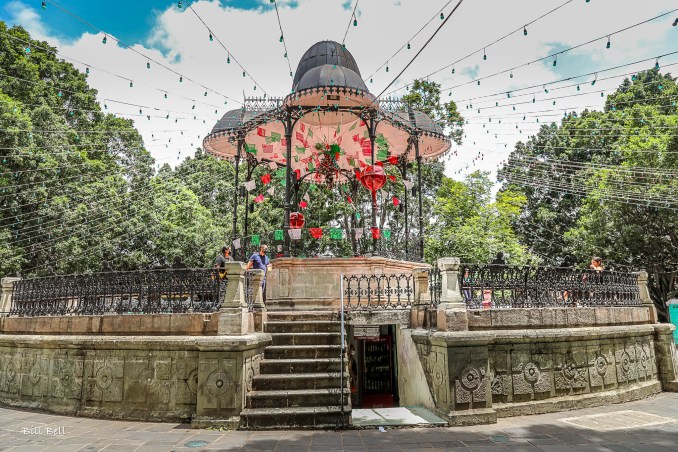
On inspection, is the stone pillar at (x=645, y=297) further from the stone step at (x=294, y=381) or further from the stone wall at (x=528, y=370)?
the stone step at (x=294, y=381)

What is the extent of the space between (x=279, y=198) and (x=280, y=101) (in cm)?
1653

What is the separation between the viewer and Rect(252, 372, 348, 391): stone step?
7309mm

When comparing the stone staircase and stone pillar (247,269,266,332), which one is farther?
stone pillar (247,269,266,332)

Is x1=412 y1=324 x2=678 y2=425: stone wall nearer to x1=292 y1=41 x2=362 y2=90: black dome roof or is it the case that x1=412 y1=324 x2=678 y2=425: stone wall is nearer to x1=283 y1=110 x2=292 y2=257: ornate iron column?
x1=283 y1=110 x2=292 y2=257: ornate iron column

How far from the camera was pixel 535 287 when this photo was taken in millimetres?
8344

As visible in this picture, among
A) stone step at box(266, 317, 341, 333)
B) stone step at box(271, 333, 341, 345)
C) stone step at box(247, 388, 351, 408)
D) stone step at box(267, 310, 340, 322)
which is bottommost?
stone step at box(247, 388, 351, 408)

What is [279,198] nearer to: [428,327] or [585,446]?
[428,327]

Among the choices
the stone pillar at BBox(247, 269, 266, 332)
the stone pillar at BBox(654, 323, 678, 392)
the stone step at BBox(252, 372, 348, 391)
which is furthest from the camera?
the stone pillar at BBox(654, 323, 678, 392)

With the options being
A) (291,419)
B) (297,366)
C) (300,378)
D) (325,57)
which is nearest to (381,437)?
(291,419)

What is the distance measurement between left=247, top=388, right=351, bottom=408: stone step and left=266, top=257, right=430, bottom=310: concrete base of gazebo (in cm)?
395

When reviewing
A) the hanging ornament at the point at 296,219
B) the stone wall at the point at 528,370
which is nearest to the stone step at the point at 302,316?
the stone wall at the point at 528,370

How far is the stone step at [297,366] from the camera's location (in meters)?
7.68

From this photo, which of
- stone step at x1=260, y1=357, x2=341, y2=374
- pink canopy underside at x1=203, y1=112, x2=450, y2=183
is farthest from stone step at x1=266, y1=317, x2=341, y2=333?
pink canopy underside at x1=203, y1=112, x2=450, y2=183

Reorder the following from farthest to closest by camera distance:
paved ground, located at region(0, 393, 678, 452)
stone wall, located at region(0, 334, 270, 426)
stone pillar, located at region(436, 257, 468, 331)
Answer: stone pillar, located at region(436, 257, 468, 331), stone wall, located at region(0, 334, 270, 426), paved ground, located at region(0, 393, 678, 452)
